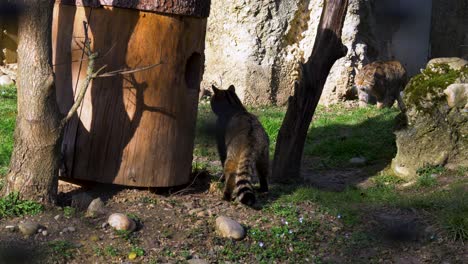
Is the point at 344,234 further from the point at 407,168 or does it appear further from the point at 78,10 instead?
the point at 78,10

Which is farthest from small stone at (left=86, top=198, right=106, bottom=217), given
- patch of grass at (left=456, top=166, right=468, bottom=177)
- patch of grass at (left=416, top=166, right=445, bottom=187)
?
patch of grass at (left=456, top=166, right=468, bottom=177)

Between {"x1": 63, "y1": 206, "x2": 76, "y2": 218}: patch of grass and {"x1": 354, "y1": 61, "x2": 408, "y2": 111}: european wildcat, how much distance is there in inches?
334

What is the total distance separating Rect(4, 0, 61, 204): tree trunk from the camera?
247 inches

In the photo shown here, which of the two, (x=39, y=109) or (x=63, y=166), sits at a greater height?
(x=39, y=109)

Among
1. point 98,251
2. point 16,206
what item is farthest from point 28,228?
point 98,251

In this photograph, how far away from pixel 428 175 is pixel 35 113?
4.74 m

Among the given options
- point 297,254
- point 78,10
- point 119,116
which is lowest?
point 297,254

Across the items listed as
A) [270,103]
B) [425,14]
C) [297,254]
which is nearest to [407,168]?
[297,254]

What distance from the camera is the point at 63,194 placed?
23.3ft

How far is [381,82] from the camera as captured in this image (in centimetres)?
1388

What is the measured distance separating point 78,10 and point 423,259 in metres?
4.02

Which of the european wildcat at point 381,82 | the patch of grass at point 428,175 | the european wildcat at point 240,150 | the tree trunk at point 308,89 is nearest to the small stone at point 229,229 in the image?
the european wildcat at point 240,150

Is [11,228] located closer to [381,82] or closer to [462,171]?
[462,171]

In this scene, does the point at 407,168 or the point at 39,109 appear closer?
the point at 39,109
